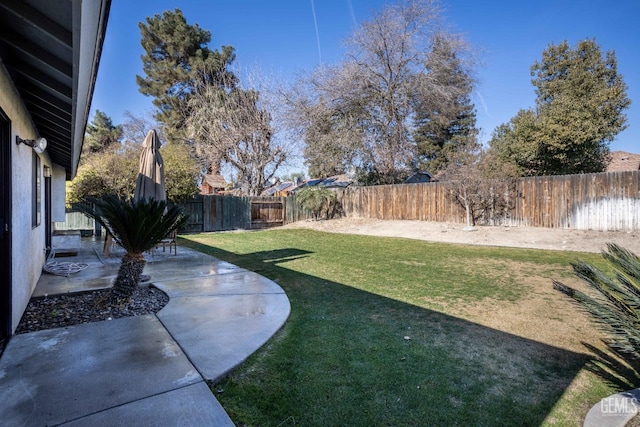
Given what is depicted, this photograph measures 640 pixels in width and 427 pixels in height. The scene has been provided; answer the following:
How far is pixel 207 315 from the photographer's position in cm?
351

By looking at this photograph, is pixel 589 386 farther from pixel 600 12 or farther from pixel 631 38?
pixel 631 38

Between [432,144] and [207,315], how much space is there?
28.0 metres

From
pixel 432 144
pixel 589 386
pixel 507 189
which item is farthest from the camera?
pixel 432 144

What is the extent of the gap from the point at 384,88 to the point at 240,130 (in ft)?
29.8

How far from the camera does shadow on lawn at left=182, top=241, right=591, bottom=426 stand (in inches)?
76.6

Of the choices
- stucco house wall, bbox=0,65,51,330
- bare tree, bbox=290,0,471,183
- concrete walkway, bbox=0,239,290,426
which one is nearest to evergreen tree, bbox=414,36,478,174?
bare tree, bbox=290,0,471,183

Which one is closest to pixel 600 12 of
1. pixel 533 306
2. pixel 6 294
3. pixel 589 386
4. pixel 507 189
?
pixel 507 189

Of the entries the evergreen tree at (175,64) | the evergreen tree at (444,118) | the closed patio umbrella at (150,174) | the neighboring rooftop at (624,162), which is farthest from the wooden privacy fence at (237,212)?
the neighboring rooftop at (624,162)

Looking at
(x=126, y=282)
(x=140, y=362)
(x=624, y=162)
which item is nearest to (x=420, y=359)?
(x=140, y=362)

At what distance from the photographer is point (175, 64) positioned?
21.8 m

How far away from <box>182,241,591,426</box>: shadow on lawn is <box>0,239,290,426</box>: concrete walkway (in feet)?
0.79

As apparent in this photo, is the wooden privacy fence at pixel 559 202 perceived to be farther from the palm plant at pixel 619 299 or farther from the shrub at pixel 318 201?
the palm plant at pixel 619 299

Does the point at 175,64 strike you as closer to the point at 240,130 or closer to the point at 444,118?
the point at 240,130

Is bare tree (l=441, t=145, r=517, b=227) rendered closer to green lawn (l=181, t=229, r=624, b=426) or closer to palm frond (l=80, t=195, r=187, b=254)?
green lawn (l=181, t=229, r=624, b=426)
